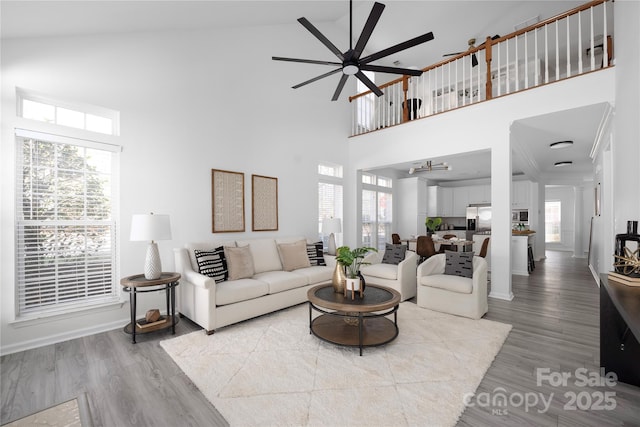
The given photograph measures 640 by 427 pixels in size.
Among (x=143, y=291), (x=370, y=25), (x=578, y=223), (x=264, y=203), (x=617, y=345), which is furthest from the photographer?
(x=578, y=223)

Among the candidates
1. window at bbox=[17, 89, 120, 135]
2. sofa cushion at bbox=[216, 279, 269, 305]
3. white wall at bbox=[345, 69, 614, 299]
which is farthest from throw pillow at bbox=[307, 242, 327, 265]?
window at bbox=[17, 89, 120, 135]

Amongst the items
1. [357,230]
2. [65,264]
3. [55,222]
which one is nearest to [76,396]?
[65,264]

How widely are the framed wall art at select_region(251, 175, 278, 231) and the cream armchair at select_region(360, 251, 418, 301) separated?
1.79 m

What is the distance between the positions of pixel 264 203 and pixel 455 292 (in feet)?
10.4

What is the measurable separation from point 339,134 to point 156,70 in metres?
3.66

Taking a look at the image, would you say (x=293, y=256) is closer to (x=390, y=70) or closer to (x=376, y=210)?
(x=390, y=70)

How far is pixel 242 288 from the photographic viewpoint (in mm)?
3359

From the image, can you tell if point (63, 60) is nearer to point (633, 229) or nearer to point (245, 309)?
point (245, 309)

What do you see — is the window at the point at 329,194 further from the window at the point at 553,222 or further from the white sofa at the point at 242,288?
the window at the point at 553,222

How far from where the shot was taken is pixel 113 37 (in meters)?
3.33

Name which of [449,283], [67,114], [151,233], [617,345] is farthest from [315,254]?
[67,114]

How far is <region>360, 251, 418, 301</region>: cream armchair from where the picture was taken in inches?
169

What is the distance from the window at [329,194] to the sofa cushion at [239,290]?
242 centimetres

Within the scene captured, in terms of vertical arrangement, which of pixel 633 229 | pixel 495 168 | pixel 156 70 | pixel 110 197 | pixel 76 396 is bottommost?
pixel 76 396
